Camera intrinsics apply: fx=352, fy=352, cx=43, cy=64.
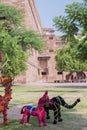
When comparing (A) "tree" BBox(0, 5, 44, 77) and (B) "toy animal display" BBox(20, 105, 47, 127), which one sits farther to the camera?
(A) "tree" BBox(0, 5, 44, 77)

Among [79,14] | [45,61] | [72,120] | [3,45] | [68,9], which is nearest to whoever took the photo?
[72,120]

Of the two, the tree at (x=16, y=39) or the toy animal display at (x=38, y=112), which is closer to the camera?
A: the toy animal display at (x=38, y=112)

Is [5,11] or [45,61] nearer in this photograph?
[5,11]

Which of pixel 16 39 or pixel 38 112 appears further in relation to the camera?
pixel 16 39

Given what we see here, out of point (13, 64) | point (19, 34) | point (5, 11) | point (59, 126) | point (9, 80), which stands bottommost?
point (59, 126)

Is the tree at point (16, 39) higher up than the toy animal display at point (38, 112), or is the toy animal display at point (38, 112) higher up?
the tree at point (16, 39)

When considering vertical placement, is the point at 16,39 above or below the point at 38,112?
above

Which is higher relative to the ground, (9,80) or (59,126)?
(9,80)

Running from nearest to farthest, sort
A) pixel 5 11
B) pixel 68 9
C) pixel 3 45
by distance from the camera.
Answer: pixel 68 9, pixel 3 45, pixel 5 11

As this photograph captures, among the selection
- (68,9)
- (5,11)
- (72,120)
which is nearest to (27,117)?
(72,120)

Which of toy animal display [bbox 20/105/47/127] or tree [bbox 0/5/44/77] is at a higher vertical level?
tree [bbox 0/5/44/77]

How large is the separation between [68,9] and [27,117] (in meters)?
9.16

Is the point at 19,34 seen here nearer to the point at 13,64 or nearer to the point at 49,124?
the point at 13,64

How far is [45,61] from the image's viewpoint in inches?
3127
